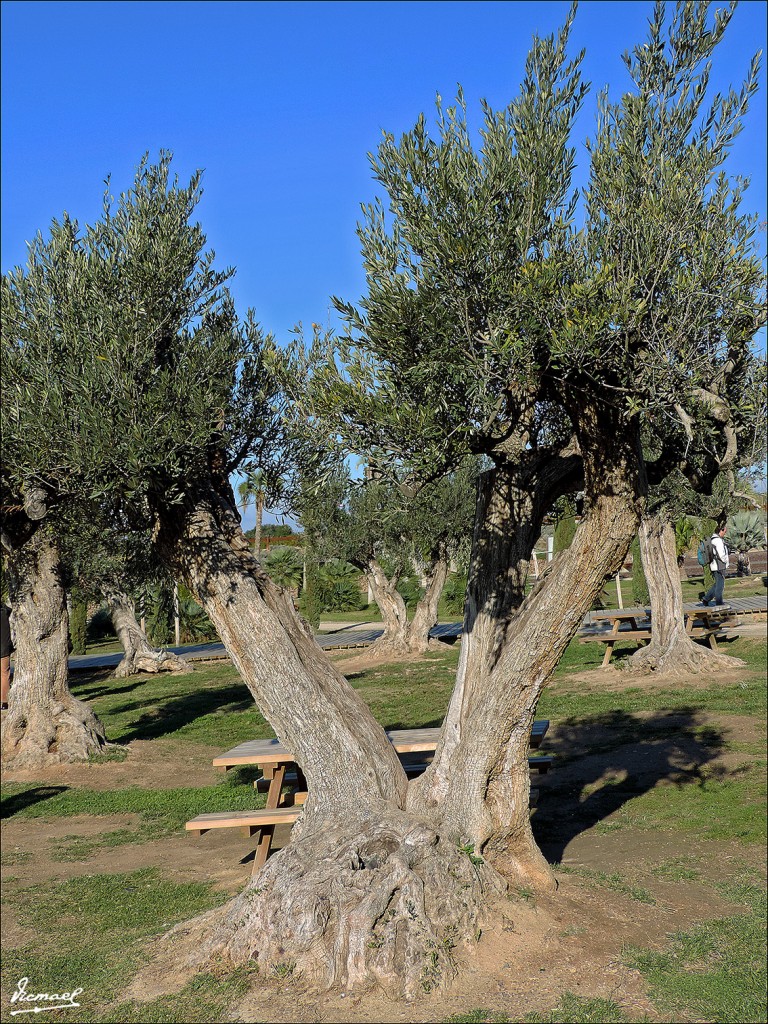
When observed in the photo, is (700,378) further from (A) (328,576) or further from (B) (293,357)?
(A) (328,576)

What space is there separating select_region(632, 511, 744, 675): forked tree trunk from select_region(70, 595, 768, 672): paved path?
6200 mm

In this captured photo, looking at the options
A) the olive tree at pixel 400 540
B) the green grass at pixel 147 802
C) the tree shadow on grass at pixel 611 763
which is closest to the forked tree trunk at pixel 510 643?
the tree shadow on grass at pixel 611 763

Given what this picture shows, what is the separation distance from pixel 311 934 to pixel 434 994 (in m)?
0.83

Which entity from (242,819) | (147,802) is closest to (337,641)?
(147,802)

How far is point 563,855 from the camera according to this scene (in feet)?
25.6

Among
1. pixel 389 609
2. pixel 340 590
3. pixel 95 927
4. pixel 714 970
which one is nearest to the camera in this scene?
pixel 714 970

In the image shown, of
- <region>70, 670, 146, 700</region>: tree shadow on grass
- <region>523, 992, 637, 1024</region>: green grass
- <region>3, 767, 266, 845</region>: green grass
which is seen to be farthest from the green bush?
<region>523, 992, 637, 1024</region>: green grass

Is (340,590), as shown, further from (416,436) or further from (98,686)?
(416,436)

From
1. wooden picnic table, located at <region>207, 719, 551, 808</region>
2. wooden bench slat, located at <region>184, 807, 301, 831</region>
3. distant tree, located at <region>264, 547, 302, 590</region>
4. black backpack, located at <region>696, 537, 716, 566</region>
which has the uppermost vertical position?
distant tree, located at <region>264, 547, 302, 590</region>

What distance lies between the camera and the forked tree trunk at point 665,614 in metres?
16.8

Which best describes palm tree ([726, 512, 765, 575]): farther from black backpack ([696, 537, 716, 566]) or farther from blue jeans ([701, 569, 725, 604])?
blue jeans ([701, 569, 725, 604])

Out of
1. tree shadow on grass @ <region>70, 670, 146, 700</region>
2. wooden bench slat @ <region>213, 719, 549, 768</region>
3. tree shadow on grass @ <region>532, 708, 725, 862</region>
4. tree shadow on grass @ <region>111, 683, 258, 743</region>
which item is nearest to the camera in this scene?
wooden bench slat @ <region>213, 719, 549, 768</region>

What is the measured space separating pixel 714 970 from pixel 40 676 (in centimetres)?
1011

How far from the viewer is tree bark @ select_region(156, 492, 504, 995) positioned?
5449 mm
